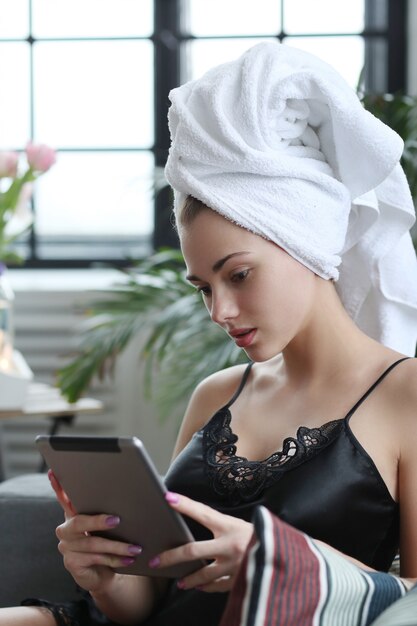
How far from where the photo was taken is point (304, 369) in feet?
5.60

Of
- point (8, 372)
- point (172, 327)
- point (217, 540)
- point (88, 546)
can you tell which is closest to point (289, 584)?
point (217, 540)

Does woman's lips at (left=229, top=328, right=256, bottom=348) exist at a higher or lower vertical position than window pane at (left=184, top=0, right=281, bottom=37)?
lower

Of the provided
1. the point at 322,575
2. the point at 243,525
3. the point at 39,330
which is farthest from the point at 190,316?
the point at 322,575

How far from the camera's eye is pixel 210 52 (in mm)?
4133

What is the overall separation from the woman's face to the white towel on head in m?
0.02

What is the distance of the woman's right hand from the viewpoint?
4.65ft

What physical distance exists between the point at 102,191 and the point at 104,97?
37 cm

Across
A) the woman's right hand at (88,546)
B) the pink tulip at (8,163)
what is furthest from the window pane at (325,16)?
the woman's right hand at (88,546)

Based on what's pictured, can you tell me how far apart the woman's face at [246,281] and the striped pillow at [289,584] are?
585mm

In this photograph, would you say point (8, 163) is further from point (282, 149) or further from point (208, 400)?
point (282, 149)

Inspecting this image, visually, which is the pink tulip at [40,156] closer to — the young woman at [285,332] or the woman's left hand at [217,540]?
the young woman at [285,332]

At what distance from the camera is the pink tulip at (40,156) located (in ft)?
10.8

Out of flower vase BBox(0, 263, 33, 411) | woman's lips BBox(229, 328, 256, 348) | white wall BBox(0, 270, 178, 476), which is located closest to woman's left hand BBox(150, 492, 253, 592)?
woman's lips BBox(229, 328, 256, 348)

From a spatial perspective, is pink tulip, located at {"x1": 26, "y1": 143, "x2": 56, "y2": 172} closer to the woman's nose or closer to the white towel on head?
the white towel on head
